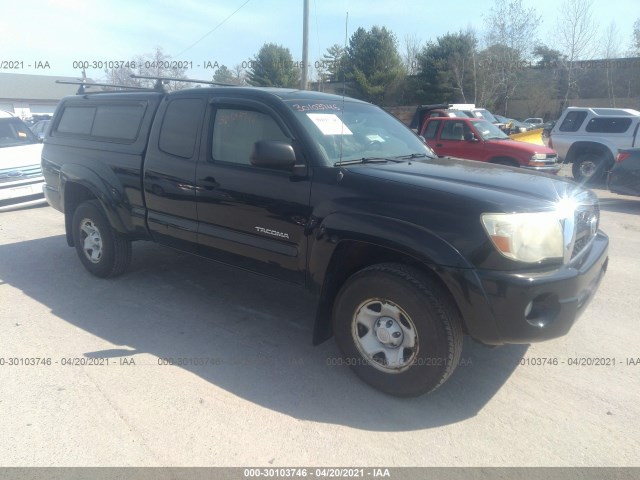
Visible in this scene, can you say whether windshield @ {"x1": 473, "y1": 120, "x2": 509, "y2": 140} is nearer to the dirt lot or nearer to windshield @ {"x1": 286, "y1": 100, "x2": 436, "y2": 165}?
the dirt lot

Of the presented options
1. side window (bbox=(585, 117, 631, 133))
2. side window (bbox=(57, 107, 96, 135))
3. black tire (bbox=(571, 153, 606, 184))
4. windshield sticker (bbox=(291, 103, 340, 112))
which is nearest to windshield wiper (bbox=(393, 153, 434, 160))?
windshield sticker (bbox=(291, 103, 340, 112))

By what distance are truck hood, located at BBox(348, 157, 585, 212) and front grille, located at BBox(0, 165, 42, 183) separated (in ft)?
25.1

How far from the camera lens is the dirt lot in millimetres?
2617

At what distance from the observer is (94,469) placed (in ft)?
8.15

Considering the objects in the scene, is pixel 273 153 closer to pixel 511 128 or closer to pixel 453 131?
pixel 453 131

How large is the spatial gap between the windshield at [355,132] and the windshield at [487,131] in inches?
303

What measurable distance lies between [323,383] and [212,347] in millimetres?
983

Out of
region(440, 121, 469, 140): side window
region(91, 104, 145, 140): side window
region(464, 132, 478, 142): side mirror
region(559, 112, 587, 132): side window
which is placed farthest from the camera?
region(559, 112, 587, 132): side window

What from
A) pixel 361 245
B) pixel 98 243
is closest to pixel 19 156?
pixel 98 243

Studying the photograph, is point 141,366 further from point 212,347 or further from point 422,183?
point 422,183

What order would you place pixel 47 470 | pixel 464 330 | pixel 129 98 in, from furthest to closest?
pixel 129 98, pixel 464 330, pixel 47 470

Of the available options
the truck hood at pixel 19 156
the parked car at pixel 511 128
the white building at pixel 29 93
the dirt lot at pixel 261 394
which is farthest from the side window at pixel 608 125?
the white building at pixel 29 93

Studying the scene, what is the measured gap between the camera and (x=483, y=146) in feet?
36.9

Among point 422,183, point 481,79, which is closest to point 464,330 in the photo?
point 422,183
